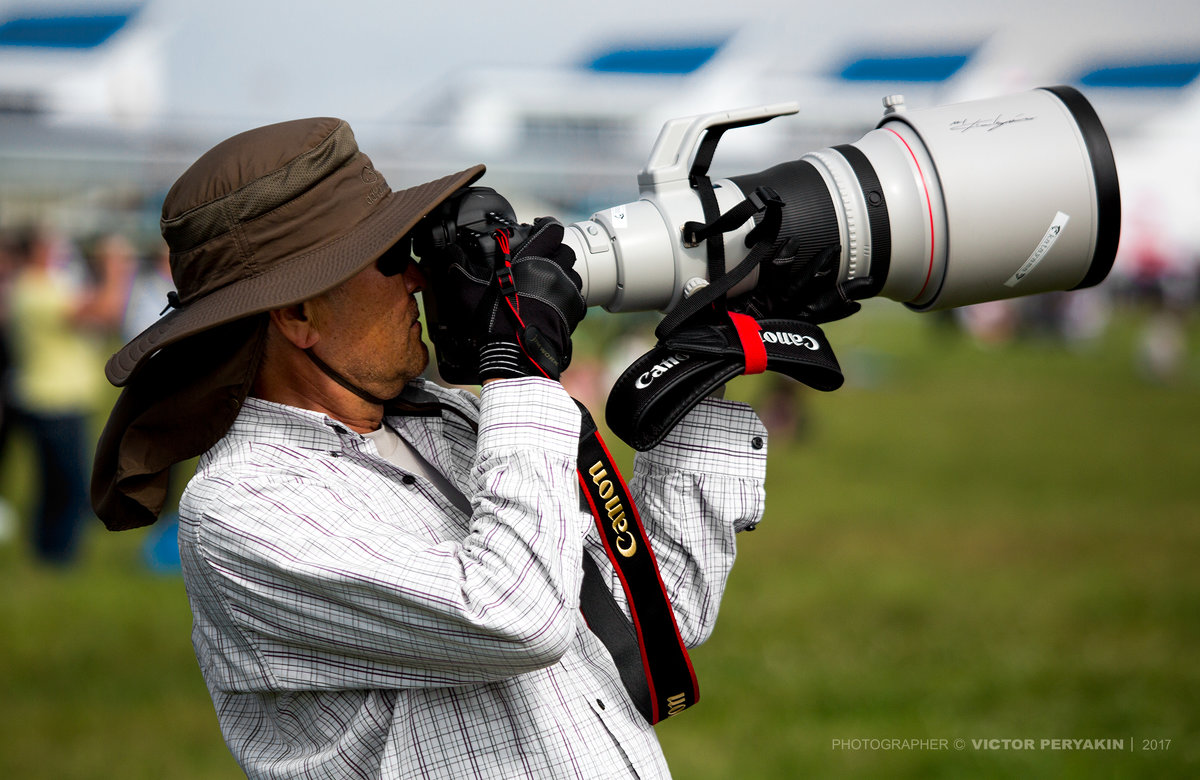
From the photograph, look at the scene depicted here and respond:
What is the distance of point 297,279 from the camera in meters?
1.49

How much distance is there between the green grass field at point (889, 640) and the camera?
4051 mm

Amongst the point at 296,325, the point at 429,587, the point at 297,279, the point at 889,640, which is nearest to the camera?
the point at 429,587

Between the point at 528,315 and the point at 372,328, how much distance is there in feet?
0.87

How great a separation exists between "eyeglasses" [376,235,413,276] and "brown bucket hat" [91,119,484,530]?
0.15 ft

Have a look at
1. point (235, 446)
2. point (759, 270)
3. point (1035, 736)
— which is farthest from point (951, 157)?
point (1035, 736)

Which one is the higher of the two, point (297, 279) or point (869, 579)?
point (297, 279)

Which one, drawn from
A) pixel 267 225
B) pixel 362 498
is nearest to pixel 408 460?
pixel 362 498

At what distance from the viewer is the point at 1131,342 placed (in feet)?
64.1

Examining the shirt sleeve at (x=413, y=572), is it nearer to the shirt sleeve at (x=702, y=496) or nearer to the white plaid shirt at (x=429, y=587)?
the white plaid shirt at (x=429, y=587)

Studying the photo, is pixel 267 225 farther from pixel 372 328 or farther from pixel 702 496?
pixel 702 496

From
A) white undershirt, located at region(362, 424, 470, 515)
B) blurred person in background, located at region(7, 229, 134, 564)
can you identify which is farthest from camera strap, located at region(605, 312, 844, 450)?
blurred person in background, located at region(7, 229, 134, 564)

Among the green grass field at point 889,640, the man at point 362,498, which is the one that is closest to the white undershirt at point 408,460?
the man at point 362,498

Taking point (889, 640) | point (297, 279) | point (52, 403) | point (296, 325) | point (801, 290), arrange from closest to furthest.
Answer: point (297, 279) → point (296, 325) → point (801, 290) → point (889, 640) → point (52, 403)
